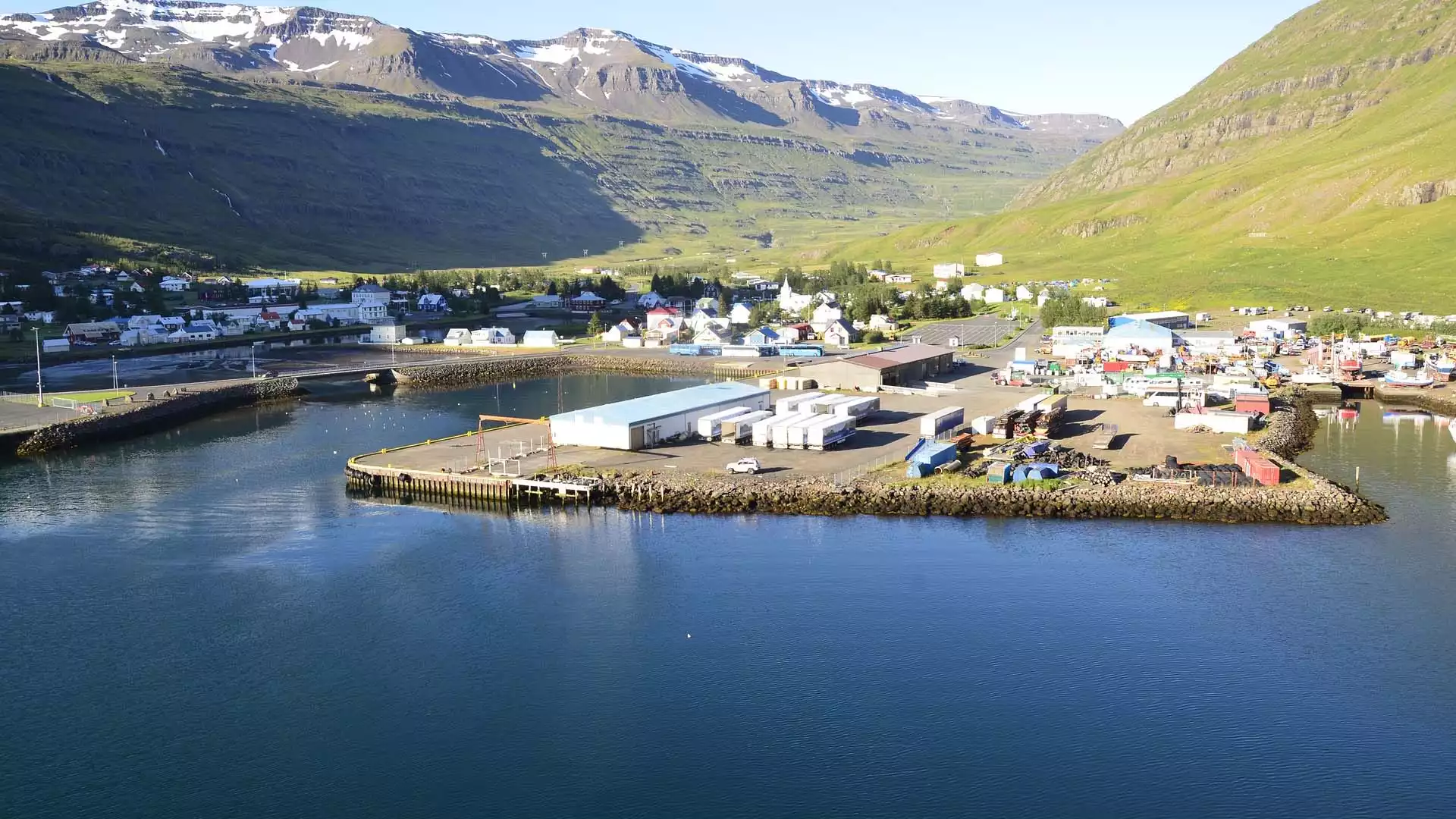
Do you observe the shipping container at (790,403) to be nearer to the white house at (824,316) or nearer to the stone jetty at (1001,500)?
the stone jetty at (1001,500)

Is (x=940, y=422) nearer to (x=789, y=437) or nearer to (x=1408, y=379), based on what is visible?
(x=789, y=437)

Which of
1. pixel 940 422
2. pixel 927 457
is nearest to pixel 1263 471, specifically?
pixel 927 457

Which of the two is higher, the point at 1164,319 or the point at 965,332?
the point at 1164,319

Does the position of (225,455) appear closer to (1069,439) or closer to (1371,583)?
(1069,439)

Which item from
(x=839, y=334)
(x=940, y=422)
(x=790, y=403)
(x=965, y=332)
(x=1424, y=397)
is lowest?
(x=1424, y=397)

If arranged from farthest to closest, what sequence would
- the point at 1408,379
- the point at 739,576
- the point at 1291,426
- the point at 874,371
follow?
the point at 1408,379
the point at 874,371
the point at 1291,426
the point at 739,576

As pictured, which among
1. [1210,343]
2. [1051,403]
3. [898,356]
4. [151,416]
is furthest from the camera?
[1210,343]
